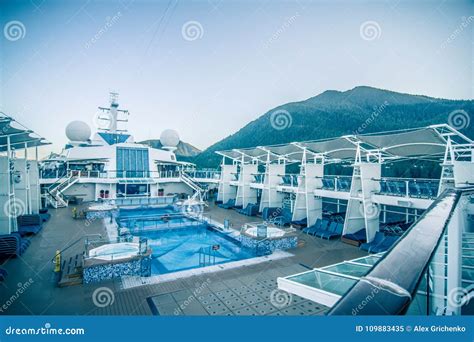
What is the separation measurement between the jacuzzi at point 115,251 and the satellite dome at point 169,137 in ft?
74.4

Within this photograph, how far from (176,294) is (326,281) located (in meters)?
3.50

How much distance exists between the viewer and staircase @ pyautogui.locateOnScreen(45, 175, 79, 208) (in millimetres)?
18533

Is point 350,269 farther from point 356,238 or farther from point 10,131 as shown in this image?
point 10,131

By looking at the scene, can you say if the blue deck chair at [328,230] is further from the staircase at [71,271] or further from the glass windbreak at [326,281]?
the staircase at [71,271]

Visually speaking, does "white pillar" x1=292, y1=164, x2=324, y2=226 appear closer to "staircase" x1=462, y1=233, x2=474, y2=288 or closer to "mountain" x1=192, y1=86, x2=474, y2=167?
"staircase" x1=462, y1=233, x2=474, y2=288

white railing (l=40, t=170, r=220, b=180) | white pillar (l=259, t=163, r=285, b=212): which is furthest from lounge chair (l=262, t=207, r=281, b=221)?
white railing (l=40, t=170, r=220, b=180)

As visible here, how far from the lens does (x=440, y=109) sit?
51.5 meters

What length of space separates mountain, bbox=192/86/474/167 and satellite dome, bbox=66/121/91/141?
3349 cm

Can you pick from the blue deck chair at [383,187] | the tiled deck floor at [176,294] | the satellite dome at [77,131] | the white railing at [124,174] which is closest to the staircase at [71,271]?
the tiled deck floor at [176,294]

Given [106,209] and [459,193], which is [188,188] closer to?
[106,209]

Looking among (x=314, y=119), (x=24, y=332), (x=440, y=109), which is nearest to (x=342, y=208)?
(x=24, y=332)

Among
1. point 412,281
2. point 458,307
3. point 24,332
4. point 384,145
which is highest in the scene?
point 384,145

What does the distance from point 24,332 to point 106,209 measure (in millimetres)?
14052

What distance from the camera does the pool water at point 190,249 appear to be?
9.27m
